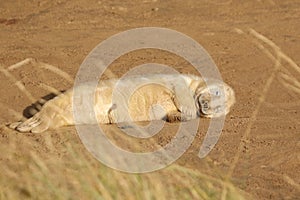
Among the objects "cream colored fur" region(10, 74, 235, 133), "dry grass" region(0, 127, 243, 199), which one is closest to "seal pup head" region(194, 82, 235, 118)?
"cream colored fur" region(10, 74, 235, 133)

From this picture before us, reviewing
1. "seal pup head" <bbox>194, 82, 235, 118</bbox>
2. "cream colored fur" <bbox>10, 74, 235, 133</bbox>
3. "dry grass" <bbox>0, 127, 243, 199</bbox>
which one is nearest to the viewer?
"dry grass" <bbox>0, 127, 243, 199</bbox>

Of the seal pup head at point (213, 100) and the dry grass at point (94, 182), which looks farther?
the seal pup head at point (213, 100)

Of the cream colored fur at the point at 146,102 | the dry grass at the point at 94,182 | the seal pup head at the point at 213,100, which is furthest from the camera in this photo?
the seal pup head at the point at 213,100

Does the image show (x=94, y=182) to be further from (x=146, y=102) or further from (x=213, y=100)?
(x=213, y=100)

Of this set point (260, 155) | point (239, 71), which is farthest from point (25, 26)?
point (260, 155)

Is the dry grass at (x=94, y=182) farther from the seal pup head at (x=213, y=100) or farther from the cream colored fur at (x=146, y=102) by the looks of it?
the seal pup head at (x=213, y=100)

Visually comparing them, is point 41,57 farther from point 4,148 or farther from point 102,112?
point 4,148

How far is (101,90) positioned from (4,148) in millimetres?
1609

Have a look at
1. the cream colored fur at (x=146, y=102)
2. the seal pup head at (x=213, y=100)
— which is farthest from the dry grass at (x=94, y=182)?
the seal pup head at (x=213, y=100)

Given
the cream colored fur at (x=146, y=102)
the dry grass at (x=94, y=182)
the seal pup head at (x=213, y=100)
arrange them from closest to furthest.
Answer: the dry grass at (x=94, y=182), the cream colored fur at (x=146, y=102), the seal pup head at (x=213, y=100)

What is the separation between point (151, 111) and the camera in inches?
272

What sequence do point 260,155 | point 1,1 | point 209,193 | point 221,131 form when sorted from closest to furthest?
point 209,193
point 260,155
point 221,131
point 1,1

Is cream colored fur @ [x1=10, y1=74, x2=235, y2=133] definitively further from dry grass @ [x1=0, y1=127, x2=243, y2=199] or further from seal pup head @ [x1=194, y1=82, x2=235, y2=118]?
dry grass @ [x1=0, y1=127, x2=243, y2=199]

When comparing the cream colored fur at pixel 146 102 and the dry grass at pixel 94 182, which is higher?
the cream colored fur at pixel 146 102
